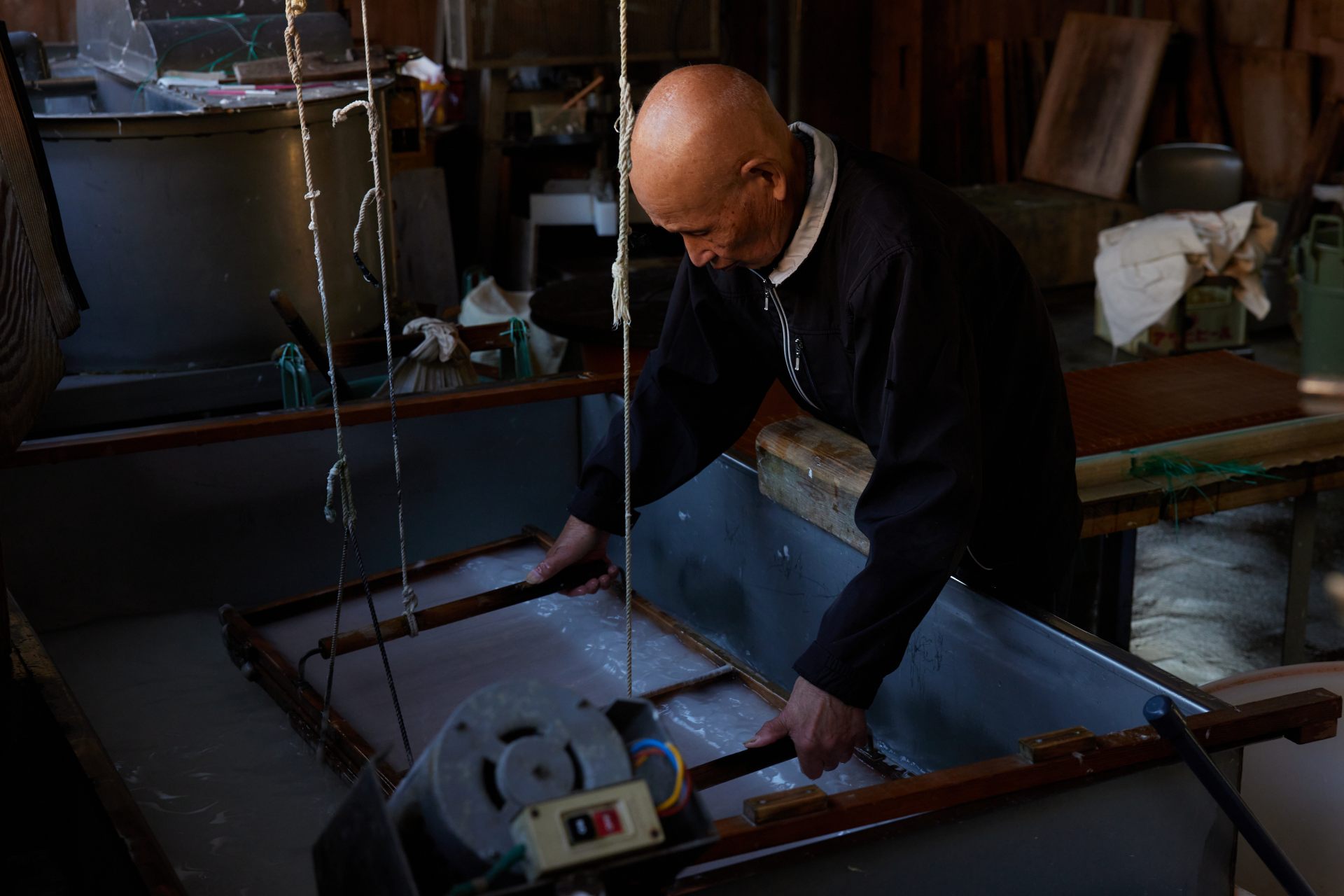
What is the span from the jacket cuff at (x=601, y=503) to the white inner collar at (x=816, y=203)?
550 mm

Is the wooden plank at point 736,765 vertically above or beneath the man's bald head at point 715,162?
beneath

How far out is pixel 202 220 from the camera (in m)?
3.53

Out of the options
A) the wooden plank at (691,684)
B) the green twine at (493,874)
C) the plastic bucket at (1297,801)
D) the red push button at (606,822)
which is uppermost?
the red push button at (606,822)

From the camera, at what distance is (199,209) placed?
11.5 ft

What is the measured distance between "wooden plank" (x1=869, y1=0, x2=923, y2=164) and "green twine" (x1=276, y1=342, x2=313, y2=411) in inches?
181

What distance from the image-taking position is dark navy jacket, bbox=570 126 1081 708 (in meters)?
1.57

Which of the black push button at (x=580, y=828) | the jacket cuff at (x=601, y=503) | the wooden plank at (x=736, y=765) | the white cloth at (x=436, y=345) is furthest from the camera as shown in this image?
the white cloth at (x=436, y=345)

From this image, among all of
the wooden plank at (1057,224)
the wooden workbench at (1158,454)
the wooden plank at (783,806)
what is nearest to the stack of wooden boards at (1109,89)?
the wooden plank at (1057,224)

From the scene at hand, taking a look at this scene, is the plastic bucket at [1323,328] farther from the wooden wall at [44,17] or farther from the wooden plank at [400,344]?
the wooden wall at [44,17]

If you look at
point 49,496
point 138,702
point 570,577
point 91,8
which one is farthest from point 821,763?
point 91,8

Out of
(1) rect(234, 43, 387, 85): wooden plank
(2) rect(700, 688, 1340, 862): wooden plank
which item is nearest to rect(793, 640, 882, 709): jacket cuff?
(2) rect(700, 688, 1340, 862): wooden plank

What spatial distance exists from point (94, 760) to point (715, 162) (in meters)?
1.03

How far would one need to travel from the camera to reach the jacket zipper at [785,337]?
72.1 inches

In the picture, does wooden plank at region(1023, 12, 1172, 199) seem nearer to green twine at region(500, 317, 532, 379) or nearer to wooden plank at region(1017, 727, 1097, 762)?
green twine at region(500, 317, 532, 379)
